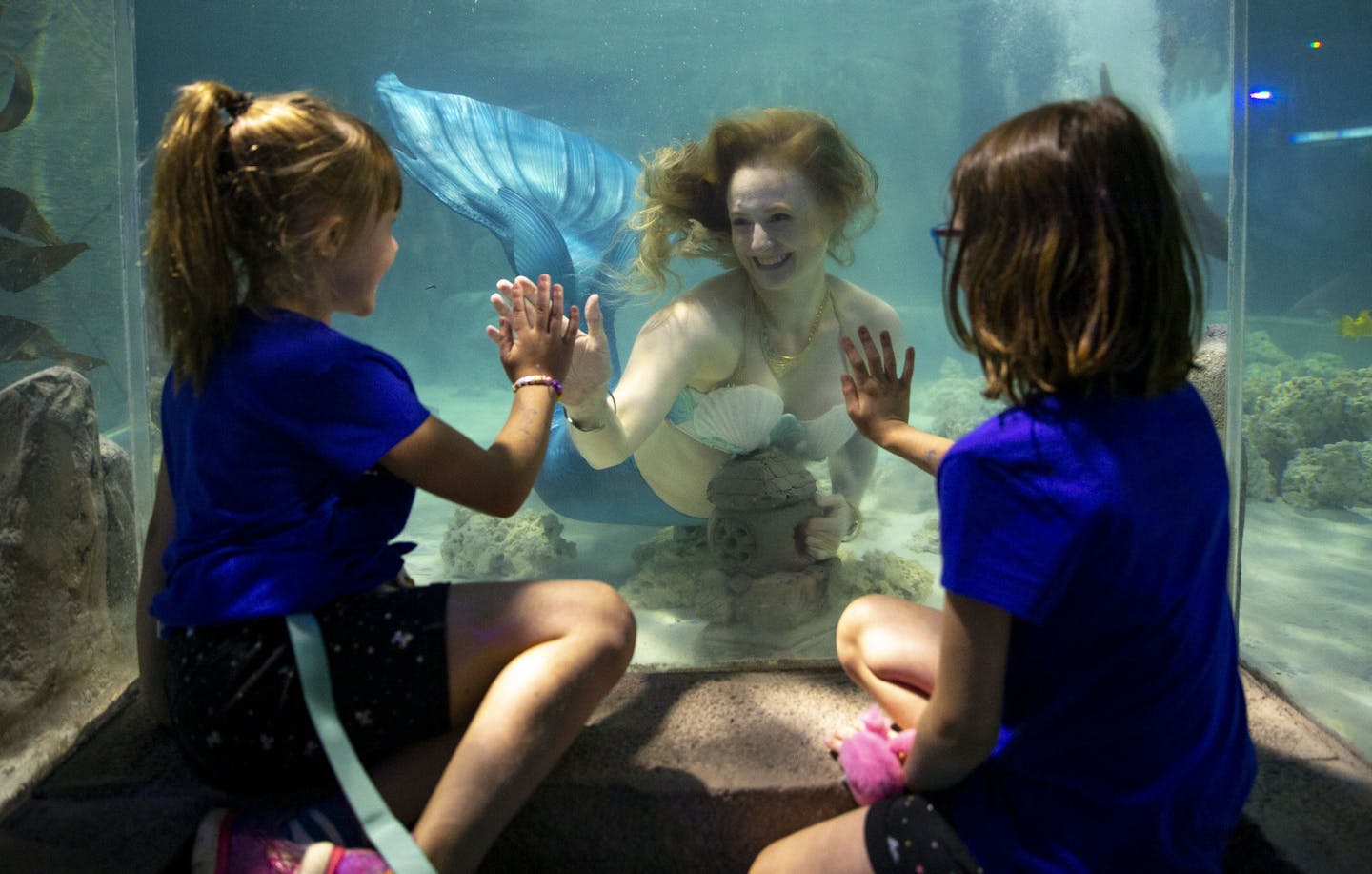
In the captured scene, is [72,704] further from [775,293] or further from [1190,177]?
[1190,177]

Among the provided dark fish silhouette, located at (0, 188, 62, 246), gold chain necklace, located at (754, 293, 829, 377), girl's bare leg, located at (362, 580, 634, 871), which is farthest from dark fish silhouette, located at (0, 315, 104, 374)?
gold chain necklace, located at (754, 293, 829, 377)

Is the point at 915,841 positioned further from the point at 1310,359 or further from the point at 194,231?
the point at 1310,359

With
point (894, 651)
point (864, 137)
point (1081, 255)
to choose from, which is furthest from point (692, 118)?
point (864, 137)

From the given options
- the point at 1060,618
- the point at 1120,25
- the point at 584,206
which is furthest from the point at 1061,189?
the point at 1120,25

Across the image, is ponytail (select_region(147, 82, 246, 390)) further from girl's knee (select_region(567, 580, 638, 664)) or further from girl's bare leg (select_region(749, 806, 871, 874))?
girl's bare leg (select_region(749, 806, 871, 874))

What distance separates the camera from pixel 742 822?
1506mm

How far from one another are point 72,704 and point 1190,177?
381cm

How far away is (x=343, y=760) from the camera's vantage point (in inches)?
46.8

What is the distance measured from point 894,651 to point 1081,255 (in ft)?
2.44

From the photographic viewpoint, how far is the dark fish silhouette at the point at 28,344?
221 cm

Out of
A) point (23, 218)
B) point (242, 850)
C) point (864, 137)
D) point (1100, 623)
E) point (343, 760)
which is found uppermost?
point (864, 137)

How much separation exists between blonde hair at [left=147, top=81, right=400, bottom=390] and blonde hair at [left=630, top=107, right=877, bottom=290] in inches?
61.1

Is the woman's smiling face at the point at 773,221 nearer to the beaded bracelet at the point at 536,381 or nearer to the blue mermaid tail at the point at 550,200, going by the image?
the blue mermaid tail at the point at 550,200

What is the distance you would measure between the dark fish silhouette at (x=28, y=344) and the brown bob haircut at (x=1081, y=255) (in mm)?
2391
